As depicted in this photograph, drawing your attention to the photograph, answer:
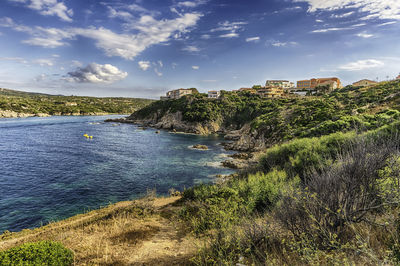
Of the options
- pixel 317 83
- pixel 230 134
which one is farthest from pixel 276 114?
pixel 317 83

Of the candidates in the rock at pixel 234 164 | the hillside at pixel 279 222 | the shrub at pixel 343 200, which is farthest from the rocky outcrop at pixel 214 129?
the shrub at pixel 343 200

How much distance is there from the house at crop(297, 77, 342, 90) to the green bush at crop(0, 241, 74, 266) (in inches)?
4063

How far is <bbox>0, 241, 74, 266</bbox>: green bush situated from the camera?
18.9 ft

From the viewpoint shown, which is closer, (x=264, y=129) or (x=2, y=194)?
(x=2, y=194)

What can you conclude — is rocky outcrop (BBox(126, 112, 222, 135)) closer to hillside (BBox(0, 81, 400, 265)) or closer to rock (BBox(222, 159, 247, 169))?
rock (BBox(222, 159, 247, 169))

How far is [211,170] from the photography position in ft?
97.0

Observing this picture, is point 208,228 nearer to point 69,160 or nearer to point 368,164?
point 368,164

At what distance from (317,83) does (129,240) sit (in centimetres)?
11222

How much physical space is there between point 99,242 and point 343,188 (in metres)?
10.1

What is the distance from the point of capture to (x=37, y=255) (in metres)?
6.11

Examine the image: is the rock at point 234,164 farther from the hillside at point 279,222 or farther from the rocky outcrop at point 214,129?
the hillside at point 279,222

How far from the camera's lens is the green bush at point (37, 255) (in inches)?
227

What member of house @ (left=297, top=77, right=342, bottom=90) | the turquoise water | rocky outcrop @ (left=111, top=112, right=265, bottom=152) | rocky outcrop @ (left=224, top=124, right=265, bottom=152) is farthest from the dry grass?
house @ (left=297, top=77, right=342, bottom=90)

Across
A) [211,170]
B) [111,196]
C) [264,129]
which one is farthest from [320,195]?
[264,129]
